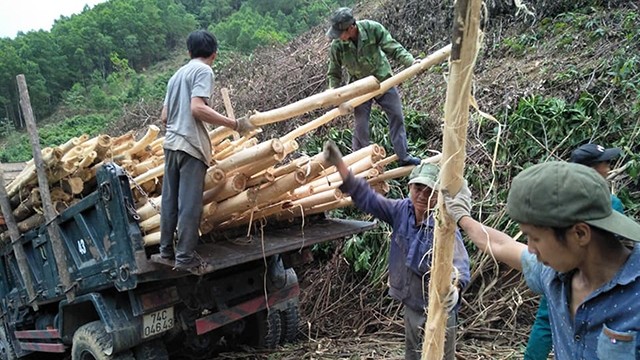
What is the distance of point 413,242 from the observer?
3004 mm

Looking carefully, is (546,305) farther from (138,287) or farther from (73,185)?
(73,185)

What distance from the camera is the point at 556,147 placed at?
5188 mm

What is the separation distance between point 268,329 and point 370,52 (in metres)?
2.76

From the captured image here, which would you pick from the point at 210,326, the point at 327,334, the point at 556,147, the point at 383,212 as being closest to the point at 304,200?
the point at 383,212

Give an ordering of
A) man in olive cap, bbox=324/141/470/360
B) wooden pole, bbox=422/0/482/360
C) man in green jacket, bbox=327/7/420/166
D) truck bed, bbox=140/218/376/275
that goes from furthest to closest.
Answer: man in green jacket, bbox=327/7/420/166 < truck bed, bbox=140/218/376/275 < man in olive cap, bbox=324/141/470/360 < wooden pole, bbox=422/0/482/360

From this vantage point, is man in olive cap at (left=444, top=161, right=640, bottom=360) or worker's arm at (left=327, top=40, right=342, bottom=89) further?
worker's arm at (left=327, top=40, right=342, bottom=89)

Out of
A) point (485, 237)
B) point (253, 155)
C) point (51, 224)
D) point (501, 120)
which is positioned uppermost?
point (253, 155)

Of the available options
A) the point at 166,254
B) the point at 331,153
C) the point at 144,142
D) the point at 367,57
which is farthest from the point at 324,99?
the point at 144,142

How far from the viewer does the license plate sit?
373 centimetres

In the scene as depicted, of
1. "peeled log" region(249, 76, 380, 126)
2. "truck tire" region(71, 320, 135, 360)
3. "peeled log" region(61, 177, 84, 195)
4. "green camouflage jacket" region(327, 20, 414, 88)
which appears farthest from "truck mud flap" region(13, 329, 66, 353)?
"green camouflage jacket" region(327, 20, 414, 88)

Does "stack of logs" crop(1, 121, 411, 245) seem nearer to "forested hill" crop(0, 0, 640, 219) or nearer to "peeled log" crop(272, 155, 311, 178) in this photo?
"peeled log" crop(272, 155, 311, 178)

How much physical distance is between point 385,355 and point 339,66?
2.70 meters

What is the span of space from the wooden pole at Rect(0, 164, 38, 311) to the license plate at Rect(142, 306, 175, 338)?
150cm

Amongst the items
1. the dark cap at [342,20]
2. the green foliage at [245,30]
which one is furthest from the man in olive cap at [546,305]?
the green foliage at [245,30]
